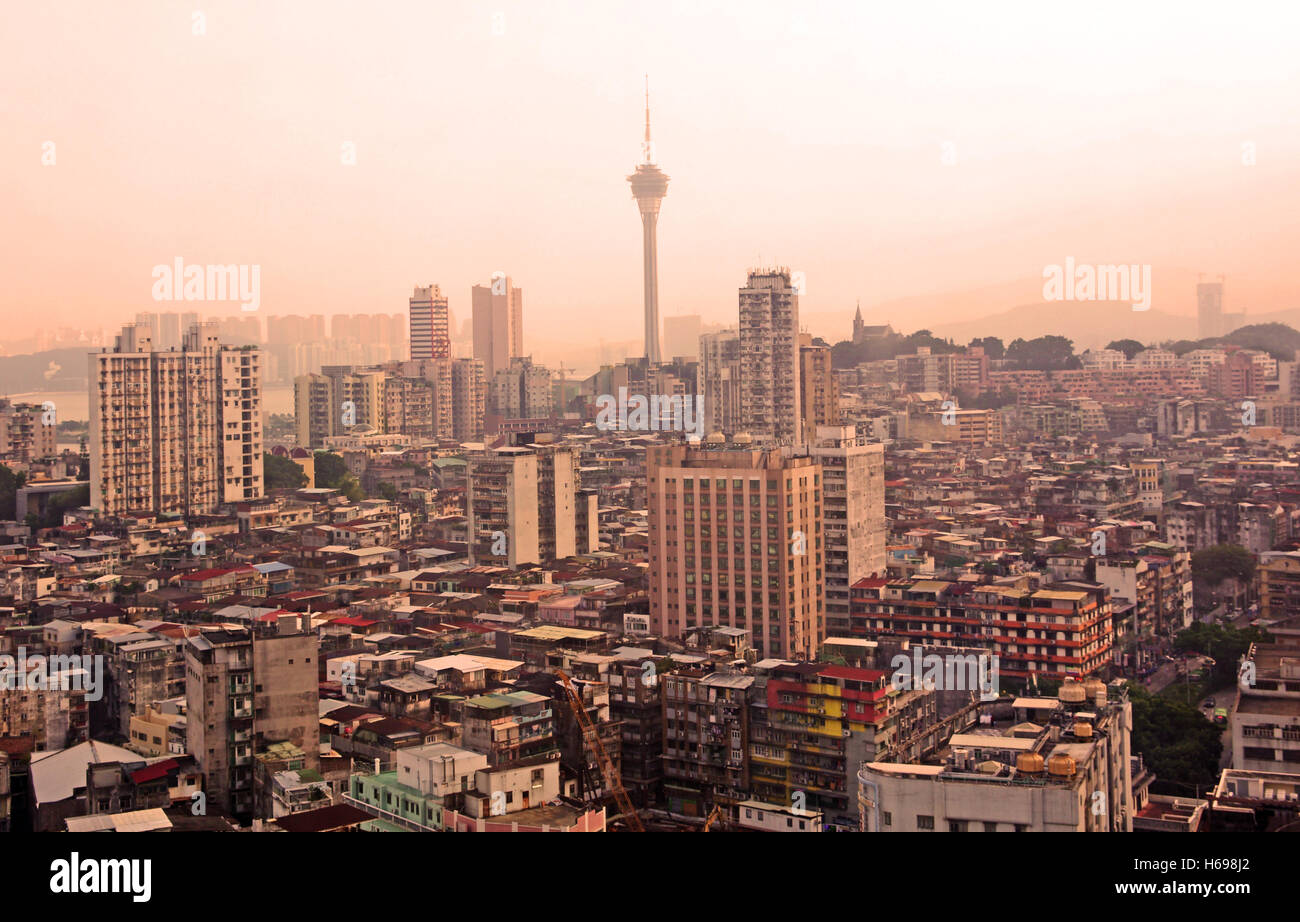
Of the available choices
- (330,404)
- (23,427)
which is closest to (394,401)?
(330,404)

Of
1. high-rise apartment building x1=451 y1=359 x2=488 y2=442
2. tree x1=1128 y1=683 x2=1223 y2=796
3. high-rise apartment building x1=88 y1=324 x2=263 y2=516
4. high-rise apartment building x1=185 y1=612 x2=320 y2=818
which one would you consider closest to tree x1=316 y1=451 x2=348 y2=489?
high-rise apartment building x1=88 y1=324 x2=263 y2=516

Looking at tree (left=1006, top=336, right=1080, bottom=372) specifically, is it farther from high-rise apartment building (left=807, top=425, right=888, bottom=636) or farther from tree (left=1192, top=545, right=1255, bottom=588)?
high-rise apartment building (left=807, top=425, right=888, bottom=636)

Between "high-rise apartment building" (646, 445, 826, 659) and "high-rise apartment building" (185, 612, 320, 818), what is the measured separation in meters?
4.35

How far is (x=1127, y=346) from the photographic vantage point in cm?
2380

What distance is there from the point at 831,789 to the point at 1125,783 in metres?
1.33

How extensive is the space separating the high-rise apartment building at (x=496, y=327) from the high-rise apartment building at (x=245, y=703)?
807 inches

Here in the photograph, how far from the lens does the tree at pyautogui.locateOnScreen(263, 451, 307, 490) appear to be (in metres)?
17.5

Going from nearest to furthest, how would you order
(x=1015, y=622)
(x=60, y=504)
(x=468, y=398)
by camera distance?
(x=1015, y=622) → (x=60, y=504) → (x=468, y=398)

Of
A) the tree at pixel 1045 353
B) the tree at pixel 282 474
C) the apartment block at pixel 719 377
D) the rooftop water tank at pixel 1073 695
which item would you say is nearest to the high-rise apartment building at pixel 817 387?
the apartment block at pixel 719 377

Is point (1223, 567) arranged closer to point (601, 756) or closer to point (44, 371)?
point (601, 756)

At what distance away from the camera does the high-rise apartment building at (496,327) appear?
26.5 meters

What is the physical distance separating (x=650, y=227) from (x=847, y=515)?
16.1 meters

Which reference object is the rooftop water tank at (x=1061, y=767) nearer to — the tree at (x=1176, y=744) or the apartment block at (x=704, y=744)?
the apartment block at (x=704, y=744)
